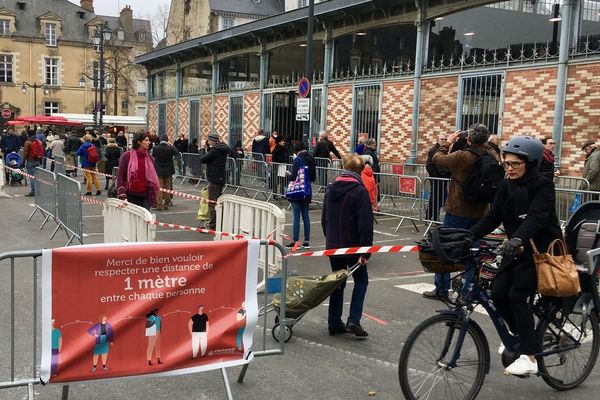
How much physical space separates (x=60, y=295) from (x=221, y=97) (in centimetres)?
2370

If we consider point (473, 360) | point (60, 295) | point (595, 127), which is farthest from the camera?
point (595, 127)

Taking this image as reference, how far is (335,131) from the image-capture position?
19875mm

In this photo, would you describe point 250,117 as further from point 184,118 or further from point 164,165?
point 164,165

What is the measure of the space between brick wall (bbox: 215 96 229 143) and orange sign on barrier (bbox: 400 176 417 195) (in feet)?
48.7

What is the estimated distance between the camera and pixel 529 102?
13.9 m

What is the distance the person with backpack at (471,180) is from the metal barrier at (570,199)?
3.39 metres

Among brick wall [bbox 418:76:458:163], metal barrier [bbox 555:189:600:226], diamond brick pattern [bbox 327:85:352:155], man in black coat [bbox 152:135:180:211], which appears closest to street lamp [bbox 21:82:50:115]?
diamond brick pattern [bbox 327:85:352:155]

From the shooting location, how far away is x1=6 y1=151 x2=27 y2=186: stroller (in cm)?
2016

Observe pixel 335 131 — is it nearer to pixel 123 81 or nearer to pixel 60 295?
pixel 60 295

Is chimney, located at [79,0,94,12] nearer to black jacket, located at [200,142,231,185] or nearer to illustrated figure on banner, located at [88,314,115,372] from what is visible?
black jacket, located at [200,142,231,185]

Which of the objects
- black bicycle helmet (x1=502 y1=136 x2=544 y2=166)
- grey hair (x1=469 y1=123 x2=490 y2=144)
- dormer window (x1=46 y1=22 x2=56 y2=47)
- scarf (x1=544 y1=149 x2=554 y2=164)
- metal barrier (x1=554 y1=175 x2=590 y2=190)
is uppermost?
dormer window (x1=46 y1=22 x2=56 y2=47)

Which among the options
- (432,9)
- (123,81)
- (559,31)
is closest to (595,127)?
(559,31)

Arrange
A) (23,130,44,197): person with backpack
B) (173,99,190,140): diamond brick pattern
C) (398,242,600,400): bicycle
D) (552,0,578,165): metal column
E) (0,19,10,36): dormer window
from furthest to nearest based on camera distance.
Result: 1. (0,19,10,36): dormer window
2. (173,99,190,140): diamond brick pattern
3. (23,130,44,197): person with backpack
4. (552,0,578,165): metal column
5. (398,242,600,400): bicycle

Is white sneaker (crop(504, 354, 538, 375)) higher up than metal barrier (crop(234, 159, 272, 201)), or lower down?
lower down
